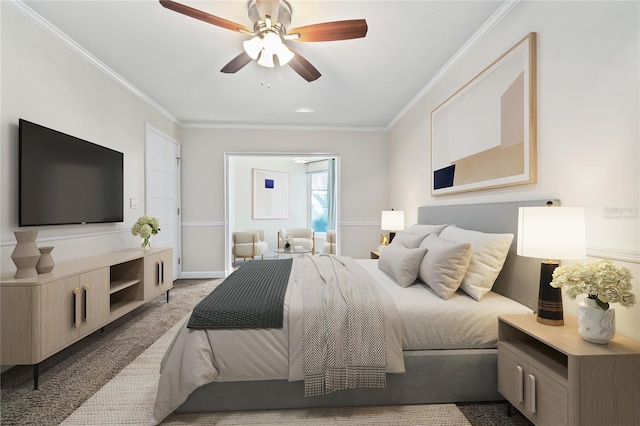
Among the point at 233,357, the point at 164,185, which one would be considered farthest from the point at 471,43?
the point at 164,185

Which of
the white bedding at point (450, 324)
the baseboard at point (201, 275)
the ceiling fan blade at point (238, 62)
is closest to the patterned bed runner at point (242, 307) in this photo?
the white bedding at point (450, 324)

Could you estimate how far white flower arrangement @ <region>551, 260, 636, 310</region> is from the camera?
1.19m

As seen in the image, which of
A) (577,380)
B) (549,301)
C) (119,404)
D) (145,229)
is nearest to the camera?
(577,380)

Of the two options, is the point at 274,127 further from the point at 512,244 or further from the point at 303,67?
the point at 512,244

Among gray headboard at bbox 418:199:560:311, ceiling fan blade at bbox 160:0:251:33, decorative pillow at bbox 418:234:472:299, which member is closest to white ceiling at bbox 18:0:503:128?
ceiling fan blade at bbox 160:0:251:33

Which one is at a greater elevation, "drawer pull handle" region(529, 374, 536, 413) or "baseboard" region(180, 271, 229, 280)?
"drawer pull handle" region(529, 374, 536, 413)

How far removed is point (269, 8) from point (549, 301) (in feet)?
8.05

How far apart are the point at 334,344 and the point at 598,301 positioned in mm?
1213

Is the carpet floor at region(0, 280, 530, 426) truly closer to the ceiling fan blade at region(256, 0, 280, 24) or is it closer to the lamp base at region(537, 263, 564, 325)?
the lamp base at region(537, 263, 564, 325)

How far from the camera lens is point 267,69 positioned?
310cm

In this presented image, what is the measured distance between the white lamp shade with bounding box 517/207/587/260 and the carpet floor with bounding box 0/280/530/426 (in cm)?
96

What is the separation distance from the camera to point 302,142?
5.12m

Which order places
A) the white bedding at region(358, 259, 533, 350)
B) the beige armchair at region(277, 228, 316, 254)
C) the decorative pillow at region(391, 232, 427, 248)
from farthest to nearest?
1. the beige armchair at region(277, 228, 316, 254)
2. the decorative pillow at region(391, 232, 427, 248)
3. the white bedding at region(358, 259, 533, 350)

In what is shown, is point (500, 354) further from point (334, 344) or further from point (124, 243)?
point (124, 243)
